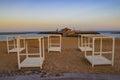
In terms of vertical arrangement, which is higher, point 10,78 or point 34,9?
point 34,9

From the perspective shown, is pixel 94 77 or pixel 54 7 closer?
pixel 94 77

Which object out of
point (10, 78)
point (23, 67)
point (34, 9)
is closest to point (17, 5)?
point (34, 9)

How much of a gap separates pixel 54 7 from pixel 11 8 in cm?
385

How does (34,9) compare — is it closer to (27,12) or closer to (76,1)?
(27,12)

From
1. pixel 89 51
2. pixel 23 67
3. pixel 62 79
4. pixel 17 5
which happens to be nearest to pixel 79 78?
pixel 62 79

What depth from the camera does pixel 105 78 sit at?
410 centimetres

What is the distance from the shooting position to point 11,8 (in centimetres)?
1304

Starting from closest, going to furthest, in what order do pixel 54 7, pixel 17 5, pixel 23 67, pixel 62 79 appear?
1. pixel 62 79
2. pixel 23 67
3. pixel 17 5
4. pixel 54 7

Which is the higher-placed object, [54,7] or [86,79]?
[54,7]

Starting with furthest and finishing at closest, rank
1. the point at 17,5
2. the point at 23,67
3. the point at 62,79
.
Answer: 1. the point at 17,5
2. the point at 23,67
3. the point at 62,79

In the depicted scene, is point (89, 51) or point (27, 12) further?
point (27, 12)

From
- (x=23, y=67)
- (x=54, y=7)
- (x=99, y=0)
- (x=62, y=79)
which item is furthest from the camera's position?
(x=54, y=7)

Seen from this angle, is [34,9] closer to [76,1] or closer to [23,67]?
[76,1]

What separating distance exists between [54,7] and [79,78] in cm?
1088
